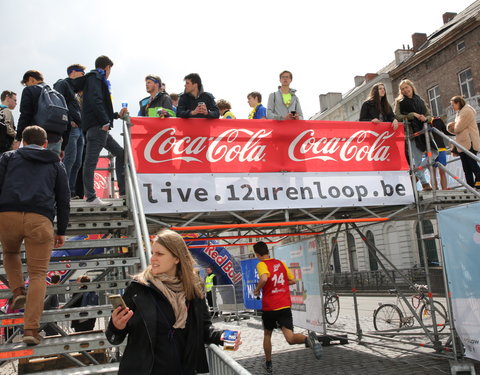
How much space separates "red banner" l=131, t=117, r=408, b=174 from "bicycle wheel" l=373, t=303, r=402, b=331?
5.20 m

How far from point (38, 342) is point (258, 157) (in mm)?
4527

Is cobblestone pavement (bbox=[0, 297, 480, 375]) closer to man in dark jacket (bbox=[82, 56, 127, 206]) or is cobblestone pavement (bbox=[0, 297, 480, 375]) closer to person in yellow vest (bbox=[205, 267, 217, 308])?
man in dark jacket (bbox=[82, 56, 127, 206])

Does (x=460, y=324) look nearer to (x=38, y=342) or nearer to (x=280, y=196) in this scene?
(x=280, y=196)

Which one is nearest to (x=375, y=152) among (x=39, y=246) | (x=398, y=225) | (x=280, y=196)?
(x=280, y=196)

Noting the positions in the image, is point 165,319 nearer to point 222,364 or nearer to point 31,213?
point 222,364

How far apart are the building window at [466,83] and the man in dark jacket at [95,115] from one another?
101 feet

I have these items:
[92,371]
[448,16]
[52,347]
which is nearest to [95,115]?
[52,347]

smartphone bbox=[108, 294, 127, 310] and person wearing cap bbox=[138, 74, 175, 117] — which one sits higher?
person wearing cap bbox=[138, 74, 175, 117]

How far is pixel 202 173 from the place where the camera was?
7.52 meters

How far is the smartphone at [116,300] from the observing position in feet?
8.10

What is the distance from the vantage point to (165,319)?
280 centimetres

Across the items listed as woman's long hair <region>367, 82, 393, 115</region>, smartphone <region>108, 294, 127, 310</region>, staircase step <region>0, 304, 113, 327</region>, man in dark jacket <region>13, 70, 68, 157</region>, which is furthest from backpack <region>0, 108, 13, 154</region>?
woman's long hair <region>367, 82, 393, 115</region>

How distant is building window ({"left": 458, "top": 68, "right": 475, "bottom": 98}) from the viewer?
32.2m

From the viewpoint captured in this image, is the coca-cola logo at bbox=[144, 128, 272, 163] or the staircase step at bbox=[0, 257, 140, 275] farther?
the coca-cola logo at bbox=[144, 128, 272, 163]
